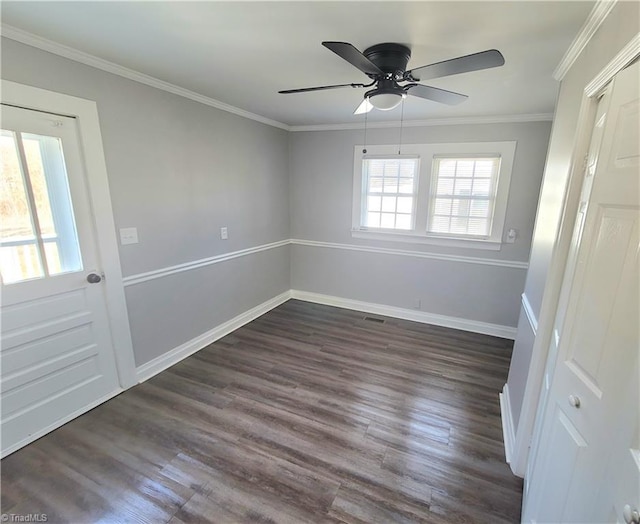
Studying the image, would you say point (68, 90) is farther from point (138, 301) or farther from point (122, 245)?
point (138, 301)

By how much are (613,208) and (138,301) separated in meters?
2.97

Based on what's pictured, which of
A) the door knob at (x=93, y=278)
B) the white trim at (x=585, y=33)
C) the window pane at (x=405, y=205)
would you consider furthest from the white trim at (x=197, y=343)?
the white trim at (x=585, y=33)

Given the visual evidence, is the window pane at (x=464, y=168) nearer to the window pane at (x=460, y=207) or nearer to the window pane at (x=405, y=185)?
the window pane at (x=460, y=207)

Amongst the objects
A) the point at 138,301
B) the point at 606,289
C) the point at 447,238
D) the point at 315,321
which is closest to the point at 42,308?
the point at 138,301

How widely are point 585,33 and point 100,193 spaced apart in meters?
2.98

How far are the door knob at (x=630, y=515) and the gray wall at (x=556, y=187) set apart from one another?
0.97 m

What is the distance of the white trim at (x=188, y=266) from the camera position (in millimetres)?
2495

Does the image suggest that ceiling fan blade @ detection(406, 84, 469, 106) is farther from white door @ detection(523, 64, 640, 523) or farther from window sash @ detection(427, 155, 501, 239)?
window sash @ detection(427, 155, 501, 239)

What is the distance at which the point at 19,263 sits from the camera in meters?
1.85

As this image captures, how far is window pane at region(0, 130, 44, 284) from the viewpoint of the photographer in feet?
5.74

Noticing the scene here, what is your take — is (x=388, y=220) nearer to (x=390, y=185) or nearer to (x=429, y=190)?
(x=390, y=185)

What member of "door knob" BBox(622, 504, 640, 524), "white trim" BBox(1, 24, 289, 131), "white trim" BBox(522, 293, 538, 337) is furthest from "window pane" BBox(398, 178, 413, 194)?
"door knob" BBox(622, 504, 640, 524)

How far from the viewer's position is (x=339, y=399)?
2.45 m

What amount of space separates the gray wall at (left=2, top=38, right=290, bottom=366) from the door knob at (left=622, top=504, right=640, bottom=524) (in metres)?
2.89
